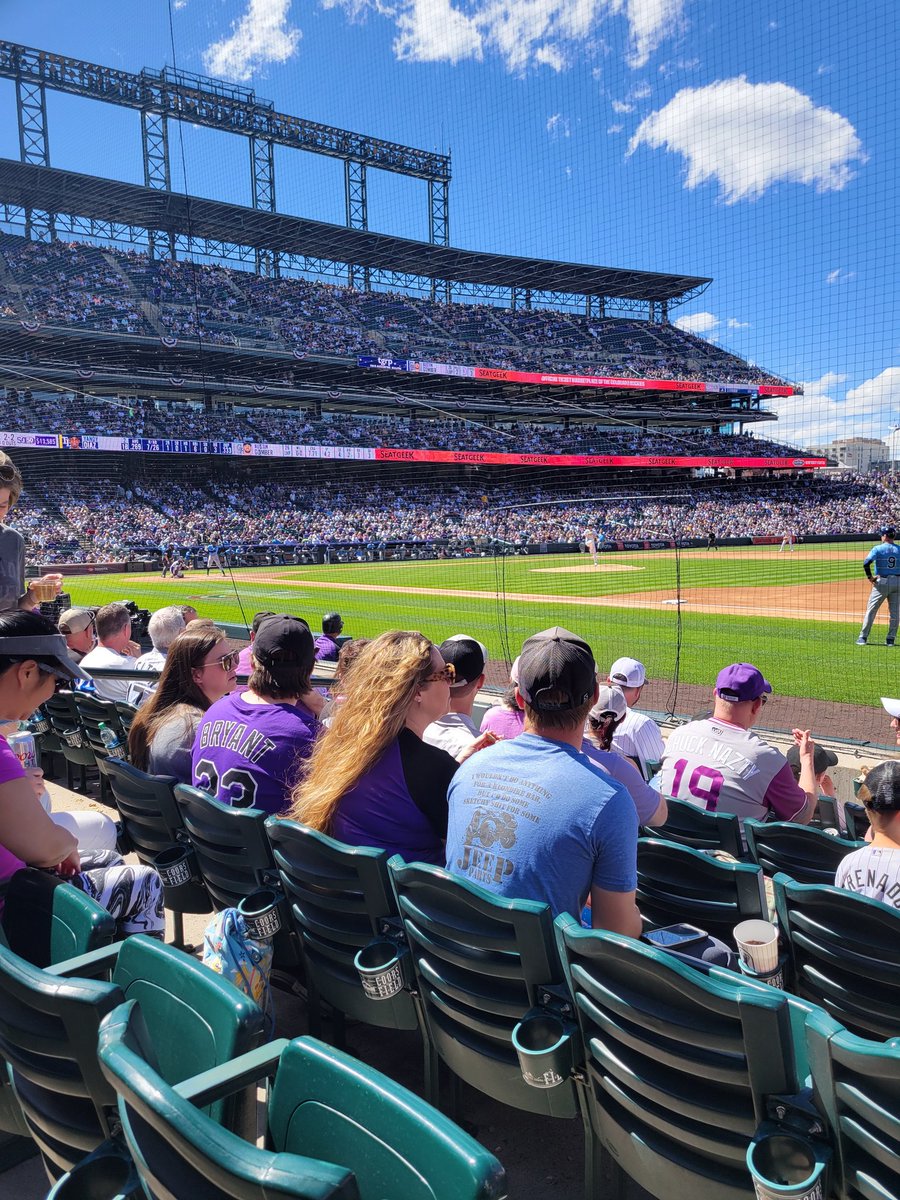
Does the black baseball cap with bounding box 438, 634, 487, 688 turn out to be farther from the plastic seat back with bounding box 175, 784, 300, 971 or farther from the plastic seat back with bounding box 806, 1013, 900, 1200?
the plastic seat back with bounding box 806, 1013, 900, 1200

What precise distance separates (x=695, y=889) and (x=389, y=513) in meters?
32.3

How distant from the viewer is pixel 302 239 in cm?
5103

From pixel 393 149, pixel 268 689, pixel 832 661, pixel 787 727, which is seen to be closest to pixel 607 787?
pixel 268 689

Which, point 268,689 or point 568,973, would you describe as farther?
point 268,689

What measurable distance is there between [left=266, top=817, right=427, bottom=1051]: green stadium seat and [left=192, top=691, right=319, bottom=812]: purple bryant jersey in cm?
54

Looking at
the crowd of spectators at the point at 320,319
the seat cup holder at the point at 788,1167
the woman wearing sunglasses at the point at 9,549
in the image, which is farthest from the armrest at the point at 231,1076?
the crowd of spectators at the point at 320,319

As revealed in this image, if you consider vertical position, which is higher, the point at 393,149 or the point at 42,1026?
the point at 393,149

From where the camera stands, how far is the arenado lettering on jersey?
3299mm

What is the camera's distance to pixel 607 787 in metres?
2.14

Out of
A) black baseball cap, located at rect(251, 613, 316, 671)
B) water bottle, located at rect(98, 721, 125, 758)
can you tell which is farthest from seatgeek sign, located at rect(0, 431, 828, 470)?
black baseball cap, located at rect(251, 613, 316, 671)

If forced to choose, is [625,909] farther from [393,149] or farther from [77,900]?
[393,149]

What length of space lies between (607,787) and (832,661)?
10.6 meters

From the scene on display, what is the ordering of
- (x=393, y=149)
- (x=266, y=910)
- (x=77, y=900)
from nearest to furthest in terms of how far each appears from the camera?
(x=77, y=900) → (x=266, y=910) → (x=393, y=149)

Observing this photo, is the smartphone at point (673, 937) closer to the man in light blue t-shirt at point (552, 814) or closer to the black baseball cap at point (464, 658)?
the man in light blue t-shirt at point (552, 814)
